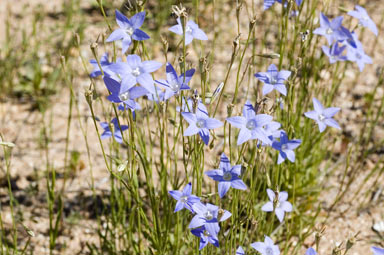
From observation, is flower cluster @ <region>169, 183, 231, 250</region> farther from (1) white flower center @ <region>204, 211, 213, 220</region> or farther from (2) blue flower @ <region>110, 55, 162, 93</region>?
(2) blue flower @ <region>110, 55, 162, 93</region>

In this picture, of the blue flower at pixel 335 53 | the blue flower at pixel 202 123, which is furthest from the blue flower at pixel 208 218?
the blue flower at pixel 335 53

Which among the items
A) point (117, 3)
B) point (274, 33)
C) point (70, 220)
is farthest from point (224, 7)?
point (70, 220)

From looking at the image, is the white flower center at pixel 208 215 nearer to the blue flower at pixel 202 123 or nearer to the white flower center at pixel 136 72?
the blue flower at pixel 202 123

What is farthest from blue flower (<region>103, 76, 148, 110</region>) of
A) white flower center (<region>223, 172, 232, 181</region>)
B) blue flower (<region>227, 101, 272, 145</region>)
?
white flower center (<region>223, 172, 232, 181</region>)

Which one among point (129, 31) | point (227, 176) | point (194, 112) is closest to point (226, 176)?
point (227, 176)

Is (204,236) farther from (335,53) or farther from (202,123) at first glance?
(335,53)

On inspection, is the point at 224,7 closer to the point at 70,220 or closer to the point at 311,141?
the point at 311,141
